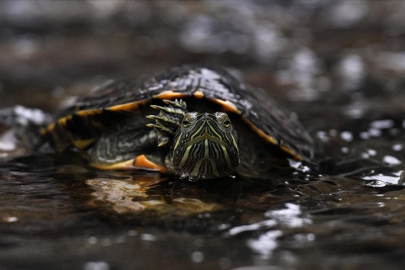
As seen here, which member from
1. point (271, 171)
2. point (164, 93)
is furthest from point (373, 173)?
point (164, 93)

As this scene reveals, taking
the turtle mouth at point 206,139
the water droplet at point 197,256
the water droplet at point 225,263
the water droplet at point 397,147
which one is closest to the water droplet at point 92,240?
the water droplet at point 197,256

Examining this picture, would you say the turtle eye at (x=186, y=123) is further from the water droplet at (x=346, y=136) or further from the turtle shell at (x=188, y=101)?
the water droplet at (x=346, y=136)

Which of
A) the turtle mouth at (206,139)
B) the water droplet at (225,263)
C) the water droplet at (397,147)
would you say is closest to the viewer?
the water droplet at (225,263)

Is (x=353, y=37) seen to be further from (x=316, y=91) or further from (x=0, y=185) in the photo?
(x=0, y=185)

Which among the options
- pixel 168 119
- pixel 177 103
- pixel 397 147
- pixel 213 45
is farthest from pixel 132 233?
pixel 213 45

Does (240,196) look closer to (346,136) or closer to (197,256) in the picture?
(197,256)

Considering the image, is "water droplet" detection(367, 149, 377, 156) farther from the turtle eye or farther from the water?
the turtle eye

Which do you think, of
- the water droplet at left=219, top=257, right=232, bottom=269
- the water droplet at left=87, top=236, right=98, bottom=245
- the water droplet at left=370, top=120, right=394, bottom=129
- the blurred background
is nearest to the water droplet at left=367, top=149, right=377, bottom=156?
the water droplet at left=370, top=120, right=394, bottom=129

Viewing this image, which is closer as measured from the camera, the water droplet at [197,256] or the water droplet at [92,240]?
the water droplet at [197,256]

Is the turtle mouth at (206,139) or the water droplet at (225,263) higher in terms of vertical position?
the turtle mouth at (206,139)
